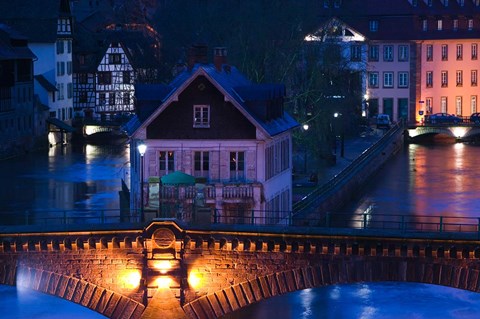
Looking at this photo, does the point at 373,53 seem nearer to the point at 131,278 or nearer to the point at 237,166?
the point at 237,166

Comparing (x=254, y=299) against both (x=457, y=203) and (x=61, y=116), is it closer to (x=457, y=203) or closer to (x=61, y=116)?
(x=457, y=203)

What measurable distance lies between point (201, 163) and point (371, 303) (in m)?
9.00

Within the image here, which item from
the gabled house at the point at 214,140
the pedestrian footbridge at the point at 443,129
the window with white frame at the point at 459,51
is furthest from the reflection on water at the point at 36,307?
the window with white frame at the point at 459,51

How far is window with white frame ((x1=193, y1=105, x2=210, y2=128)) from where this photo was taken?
61.6 m

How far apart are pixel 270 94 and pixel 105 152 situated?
193ft

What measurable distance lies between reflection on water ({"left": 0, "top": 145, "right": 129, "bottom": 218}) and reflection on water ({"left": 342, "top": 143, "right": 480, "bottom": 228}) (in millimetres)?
14479

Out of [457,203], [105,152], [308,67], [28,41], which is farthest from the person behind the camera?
[28,41]

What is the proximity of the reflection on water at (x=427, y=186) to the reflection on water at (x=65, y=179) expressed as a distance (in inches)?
570

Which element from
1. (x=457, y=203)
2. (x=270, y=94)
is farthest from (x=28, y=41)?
(x=270, y=94)

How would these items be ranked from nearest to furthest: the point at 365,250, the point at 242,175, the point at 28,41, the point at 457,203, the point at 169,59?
the point at 365,250 → the point at 242,175 → the point at 457,203 → the point at 169,59 → the point at 28,41

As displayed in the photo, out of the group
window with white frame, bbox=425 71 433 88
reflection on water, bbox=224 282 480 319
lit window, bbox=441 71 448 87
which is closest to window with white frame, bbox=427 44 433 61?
window with white frame, bbox=425 71 433 88

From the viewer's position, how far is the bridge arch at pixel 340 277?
47.4m

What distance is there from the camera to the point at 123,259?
49531 millimetres

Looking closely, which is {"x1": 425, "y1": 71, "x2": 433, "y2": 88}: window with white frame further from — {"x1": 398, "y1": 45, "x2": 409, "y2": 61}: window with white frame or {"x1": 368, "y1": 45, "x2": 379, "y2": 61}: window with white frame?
{"x1": 368, "y1": 45, "x2": 379, "y2": 61}: window with white frame
